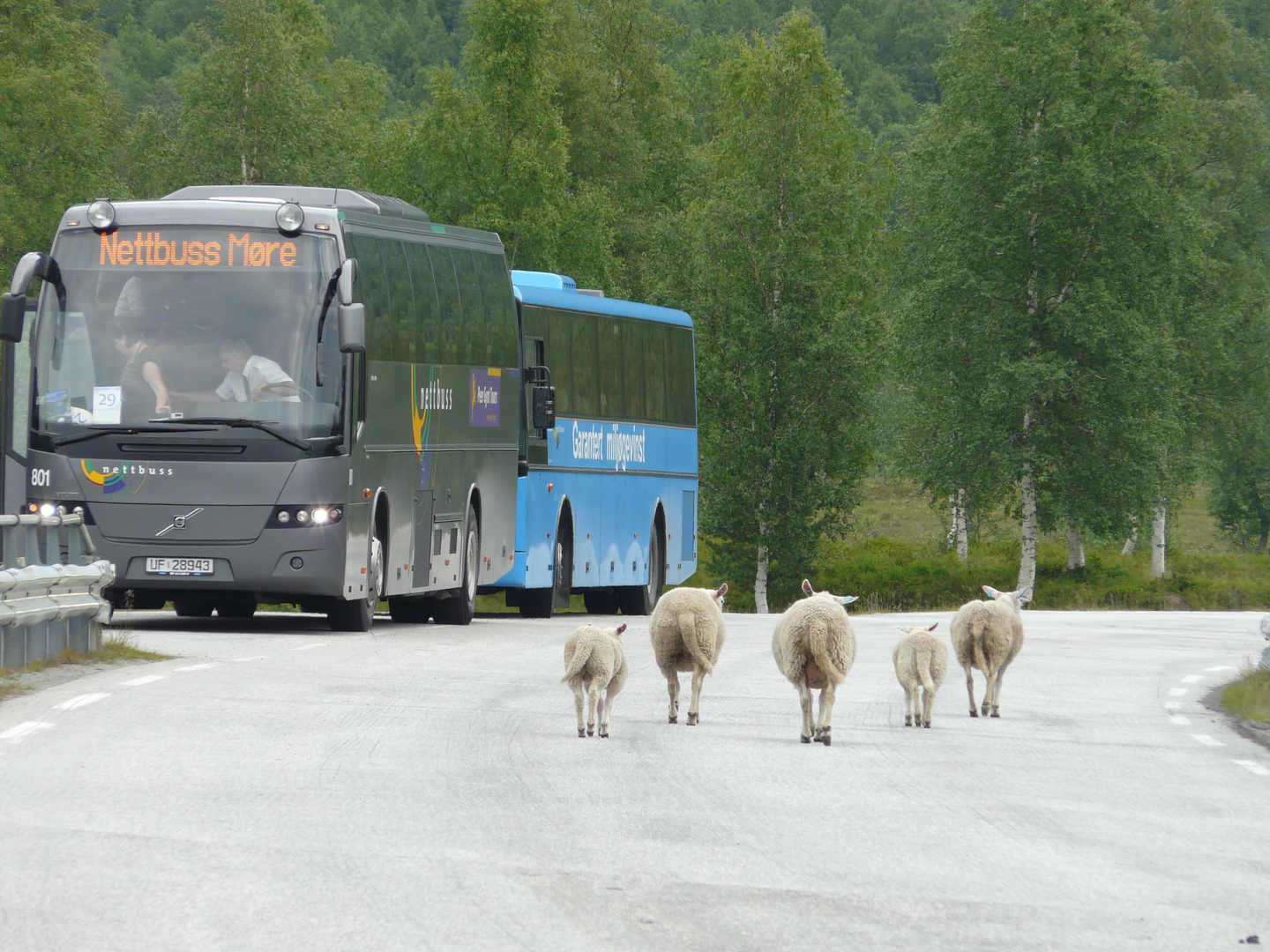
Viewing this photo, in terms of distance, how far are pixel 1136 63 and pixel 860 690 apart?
3658 cm

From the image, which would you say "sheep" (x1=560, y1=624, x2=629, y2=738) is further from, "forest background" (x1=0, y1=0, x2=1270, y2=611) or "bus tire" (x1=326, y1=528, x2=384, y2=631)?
"forest background" (x1=0, y1=0, x2=1270, y2=611)

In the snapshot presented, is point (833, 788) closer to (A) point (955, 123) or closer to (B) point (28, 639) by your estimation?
(B) point (28, 639)

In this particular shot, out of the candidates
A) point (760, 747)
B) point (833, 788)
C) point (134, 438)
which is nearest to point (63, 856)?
point (833, 788)

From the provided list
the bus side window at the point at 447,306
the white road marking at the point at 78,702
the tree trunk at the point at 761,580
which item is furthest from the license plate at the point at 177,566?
the tree trunk at the point at 761,580

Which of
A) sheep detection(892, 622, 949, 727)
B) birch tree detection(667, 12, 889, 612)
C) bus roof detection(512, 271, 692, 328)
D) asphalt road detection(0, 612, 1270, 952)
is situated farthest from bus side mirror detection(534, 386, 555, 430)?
birch tree detection(667, 12, 889, 612)

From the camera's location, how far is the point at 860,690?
16078mm

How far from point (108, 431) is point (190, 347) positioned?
3.66ft

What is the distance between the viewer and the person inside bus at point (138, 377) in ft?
63.0

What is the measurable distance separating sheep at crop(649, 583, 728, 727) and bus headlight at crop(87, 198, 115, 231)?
9.37 metres

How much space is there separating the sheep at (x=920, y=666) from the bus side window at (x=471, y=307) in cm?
1125

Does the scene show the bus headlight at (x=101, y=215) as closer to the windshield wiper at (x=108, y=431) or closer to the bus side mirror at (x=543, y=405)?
the windshield wiper at (x=108, y=431)

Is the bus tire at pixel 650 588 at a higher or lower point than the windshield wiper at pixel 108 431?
lower

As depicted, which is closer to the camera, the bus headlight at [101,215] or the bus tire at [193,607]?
the bus headlight at [101,215]

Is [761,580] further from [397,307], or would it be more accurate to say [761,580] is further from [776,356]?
[397,307]
